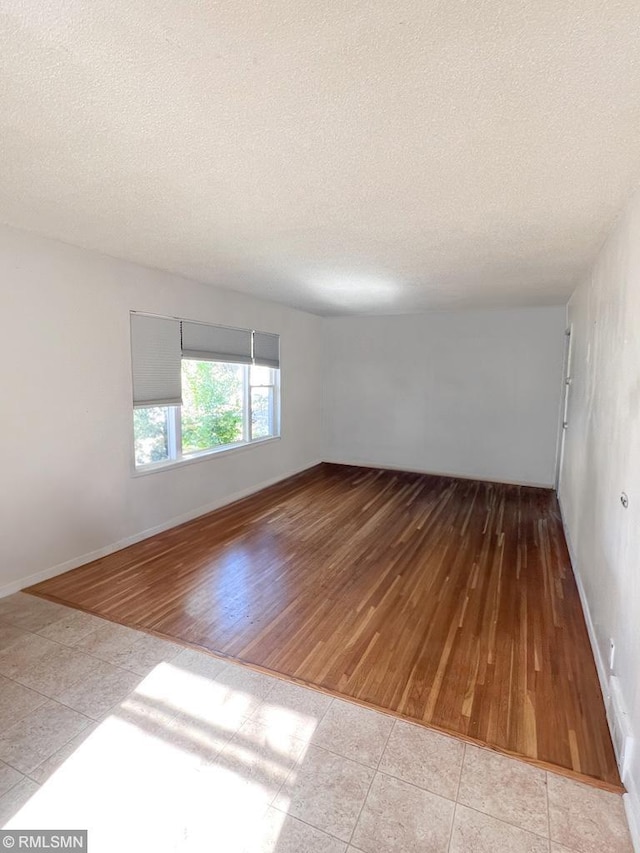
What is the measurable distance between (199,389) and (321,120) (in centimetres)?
340

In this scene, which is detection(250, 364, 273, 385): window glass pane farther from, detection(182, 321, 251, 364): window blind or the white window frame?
detection(182, 321, 251, 364): window blind

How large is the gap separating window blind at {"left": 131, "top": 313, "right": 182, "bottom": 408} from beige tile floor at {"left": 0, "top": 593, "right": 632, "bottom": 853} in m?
2.29

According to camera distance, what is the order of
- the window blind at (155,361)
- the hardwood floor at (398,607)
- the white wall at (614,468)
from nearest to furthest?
the white wall at (614,468)
the hardwood floor at (398,607)
the window blind at (155,361)

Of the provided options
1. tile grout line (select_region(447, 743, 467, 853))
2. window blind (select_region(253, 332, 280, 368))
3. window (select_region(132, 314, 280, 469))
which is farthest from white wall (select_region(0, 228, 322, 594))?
tile grout line (select_region(447, 743, 467, 853))

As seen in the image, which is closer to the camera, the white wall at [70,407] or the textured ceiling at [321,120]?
the textured ceiling at [321,120]

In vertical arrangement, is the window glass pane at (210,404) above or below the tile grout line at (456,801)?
above

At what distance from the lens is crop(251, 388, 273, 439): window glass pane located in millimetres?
5520

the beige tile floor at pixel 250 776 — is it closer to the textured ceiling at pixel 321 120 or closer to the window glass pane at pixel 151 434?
the window glass pane at pixel 151 434

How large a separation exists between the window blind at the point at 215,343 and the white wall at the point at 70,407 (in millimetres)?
171

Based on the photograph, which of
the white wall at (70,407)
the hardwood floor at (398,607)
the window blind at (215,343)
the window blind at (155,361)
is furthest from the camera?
the window blind at (215,343)

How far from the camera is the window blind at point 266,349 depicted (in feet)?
17.4

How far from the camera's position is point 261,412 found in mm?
5738

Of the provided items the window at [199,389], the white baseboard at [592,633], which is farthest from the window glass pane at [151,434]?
the white baseboard at [592,633]

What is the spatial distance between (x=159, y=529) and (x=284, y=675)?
236 centimetres
